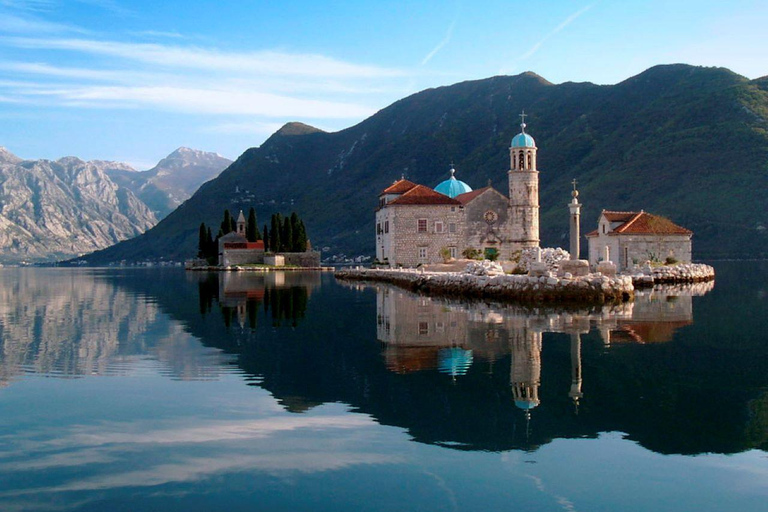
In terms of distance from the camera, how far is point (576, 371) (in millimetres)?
14828

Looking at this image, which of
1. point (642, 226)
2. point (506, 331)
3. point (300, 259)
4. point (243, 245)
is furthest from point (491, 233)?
point (506, 331)

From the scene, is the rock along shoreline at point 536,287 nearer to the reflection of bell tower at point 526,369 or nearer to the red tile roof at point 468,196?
the reflection of bell tower at point 526,369

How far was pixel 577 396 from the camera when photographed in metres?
12.6

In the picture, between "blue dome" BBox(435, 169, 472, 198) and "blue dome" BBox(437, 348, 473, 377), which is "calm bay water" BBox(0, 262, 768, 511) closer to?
"blue dome" BBox(437, 348, 473, 377)

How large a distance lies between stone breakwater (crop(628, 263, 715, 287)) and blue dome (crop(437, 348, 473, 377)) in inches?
1207

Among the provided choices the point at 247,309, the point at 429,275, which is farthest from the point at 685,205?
the point at 247,309

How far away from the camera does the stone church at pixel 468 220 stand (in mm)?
→ 64812

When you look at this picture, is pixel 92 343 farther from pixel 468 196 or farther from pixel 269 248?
pixel 269 248

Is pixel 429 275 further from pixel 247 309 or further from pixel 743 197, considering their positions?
pixel 743 197

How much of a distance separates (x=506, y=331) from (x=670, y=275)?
33.0 meters

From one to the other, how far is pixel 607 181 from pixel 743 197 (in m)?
27.7

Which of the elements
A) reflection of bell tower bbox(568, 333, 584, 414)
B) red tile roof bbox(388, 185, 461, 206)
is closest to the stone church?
red tile roof bbox(388, 185, 461, 206)

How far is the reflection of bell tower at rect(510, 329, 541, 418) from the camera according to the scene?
12322 mm

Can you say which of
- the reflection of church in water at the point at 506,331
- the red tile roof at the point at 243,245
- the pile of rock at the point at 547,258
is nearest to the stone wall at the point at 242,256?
the red tile roof at the point at 243,245
